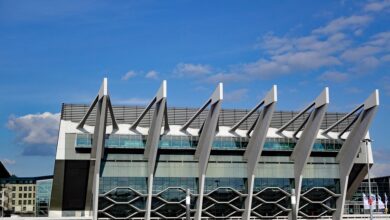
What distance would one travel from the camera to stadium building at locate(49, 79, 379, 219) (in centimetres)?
6234

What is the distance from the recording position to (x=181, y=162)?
65875mm

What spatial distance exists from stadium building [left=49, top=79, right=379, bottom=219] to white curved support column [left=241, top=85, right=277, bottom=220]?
0.12m

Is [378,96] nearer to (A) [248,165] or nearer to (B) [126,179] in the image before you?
(A) [248,165]

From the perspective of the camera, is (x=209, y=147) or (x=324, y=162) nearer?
(x=209, y=147)

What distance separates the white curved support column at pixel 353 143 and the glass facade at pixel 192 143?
2.08m

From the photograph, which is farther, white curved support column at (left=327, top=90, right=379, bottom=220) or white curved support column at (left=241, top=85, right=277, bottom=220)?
white curved support column at (left=327, top=90, right=379, bottom=220)

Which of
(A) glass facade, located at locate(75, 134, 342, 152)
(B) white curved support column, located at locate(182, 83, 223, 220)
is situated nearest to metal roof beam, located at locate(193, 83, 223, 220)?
(B) white curved support column, located at locate(182, 83, 223, 220)

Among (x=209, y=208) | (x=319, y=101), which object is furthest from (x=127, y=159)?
(x=319, y=101)

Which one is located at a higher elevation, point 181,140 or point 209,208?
point 181,140

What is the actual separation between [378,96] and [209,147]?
68.9ft

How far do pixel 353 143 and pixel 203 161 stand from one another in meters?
19.5

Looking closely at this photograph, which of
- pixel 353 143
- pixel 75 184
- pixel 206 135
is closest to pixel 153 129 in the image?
pixel 206 135

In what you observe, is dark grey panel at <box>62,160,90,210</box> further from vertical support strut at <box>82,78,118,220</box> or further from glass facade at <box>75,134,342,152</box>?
glass facade at <box>75,134,342,152</box>

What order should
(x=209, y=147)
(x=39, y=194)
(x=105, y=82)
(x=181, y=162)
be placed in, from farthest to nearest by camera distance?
(x=39, y=194) < (x=181, y=162) < (x=209, y=147) < (x=105, y=82)
